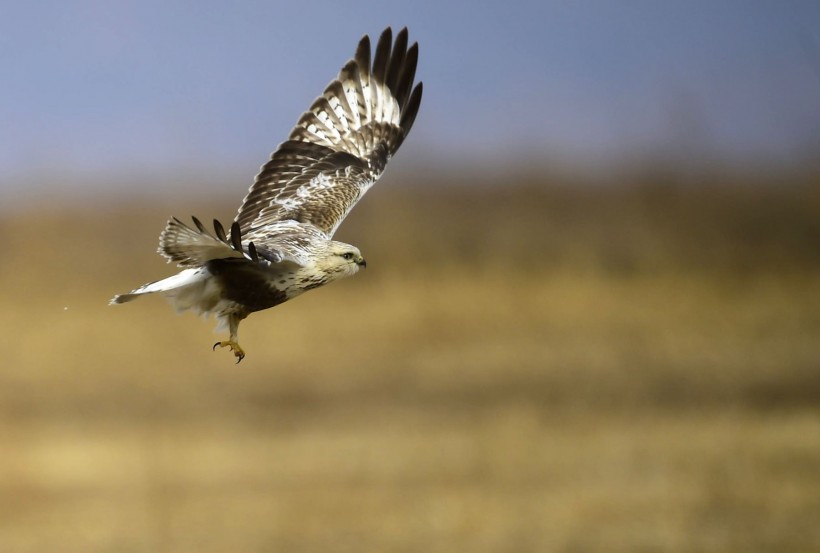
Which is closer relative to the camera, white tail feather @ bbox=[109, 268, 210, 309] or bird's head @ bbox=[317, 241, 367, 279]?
white tail feather @ bbox=[109, 268, 210, 309]

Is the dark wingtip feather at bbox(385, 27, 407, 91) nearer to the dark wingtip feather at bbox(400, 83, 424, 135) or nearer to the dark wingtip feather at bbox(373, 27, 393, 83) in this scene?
the dark wingtip feather at bbox(373, 27, 393, 83)

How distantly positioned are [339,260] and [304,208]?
1.29 metres

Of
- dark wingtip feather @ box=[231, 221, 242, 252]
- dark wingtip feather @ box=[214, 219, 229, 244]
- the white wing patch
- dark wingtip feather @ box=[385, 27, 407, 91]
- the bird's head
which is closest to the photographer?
dark wingtip feather @ box=[214, 219, 229, 244]

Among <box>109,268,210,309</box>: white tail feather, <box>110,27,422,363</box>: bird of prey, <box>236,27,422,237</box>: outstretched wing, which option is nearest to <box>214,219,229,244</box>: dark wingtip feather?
<box>110,27,422,363</box>: bird of prey

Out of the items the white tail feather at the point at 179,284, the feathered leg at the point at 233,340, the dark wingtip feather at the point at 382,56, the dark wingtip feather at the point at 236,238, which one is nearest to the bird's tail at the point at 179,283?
Result: the white tail feather at the point at 179,284

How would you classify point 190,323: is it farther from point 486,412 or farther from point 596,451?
point 596,451

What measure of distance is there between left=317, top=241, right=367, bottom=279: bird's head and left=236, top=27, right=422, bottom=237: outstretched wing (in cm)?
120

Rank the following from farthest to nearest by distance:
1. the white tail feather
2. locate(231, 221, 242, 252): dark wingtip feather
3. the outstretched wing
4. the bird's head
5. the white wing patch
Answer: the outstretched wing → the white wing patch → the bird's head → the white tail feather → locate(231, 221, 242, 252): dark wingtip feather

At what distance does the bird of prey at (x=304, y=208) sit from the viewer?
6461 millimetres

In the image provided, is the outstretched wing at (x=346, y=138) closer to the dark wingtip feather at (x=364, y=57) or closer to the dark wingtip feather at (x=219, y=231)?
the dark wingtip feather at (x=364, y=57)

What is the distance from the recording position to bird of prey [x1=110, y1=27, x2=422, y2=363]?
254 inches

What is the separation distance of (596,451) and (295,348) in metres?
4.42

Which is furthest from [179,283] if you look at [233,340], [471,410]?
[471,410]

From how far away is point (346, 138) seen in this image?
8.98 m
